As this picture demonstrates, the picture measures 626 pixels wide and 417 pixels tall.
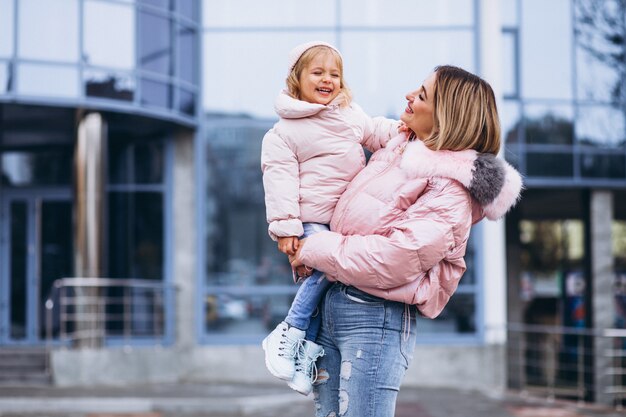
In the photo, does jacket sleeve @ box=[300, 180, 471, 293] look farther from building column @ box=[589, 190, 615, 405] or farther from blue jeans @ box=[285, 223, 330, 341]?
building column @ box=[589, 190, 615, 405]

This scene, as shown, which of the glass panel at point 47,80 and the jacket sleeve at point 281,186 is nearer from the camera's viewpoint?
the jacket sleeve at point 281,186

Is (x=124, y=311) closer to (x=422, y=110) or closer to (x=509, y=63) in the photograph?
(x=509, y=63)

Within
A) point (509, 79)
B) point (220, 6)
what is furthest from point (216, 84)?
point (509, 79)

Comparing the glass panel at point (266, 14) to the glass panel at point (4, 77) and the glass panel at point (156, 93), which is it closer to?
the glass panel at point (156, 93)

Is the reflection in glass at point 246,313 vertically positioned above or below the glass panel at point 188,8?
below

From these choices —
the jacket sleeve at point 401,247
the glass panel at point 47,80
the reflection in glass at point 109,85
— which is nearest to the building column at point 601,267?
the reflection in glass at point 109,85

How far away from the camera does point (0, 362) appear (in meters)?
15.4

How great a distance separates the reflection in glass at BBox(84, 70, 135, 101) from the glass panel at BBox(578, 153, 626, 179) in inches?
299

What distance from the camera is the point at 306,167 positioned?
12.2ft

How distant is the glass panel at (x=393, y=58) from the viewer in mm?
16969

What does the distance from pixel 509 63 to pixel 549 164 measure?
183cm

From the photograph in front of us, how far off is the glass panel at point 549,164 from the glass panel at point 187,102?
222 inches

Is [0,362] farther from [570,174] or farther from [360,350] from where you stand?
[360,350]

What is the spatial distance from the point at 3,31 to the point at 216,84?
3641 mm
